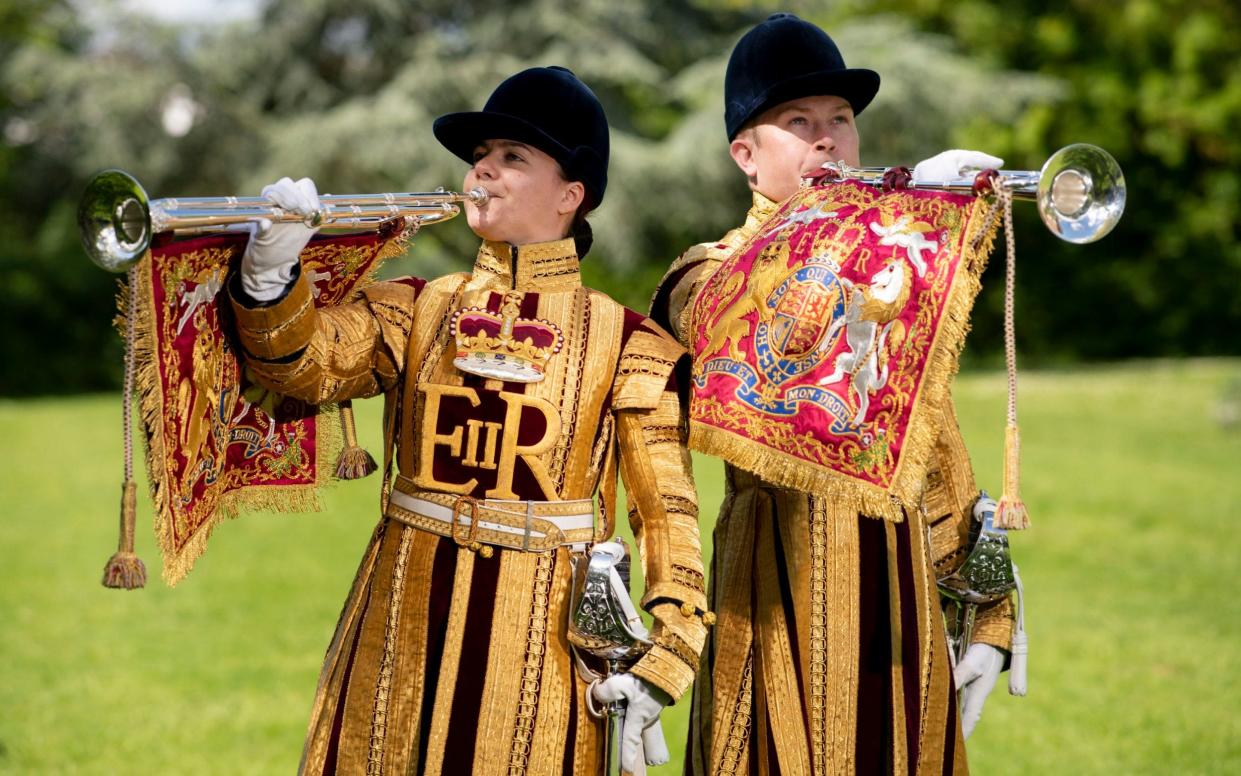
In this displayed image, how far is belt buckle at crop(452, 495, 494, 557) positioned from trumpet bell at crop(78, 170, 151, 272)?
762 millimetres

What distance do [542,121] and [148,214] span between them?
2.79ft

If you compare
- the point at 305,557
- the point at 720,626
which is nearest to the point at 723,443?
the point at 720,626

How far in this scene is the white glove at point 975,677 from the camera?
335 centimetres

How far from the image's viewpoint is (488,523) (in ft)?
9.37

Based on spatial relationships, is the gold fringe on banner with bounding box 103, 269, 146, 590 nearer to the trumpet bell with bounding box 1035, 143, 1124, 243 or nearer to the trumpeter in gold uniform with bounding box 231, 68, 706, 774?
the trumpeter in gold uniform with bounding box 231, 68, 706, 774

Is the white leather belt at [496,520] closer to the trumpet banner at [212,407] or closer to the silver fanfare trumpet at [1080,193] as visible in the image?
the trumpet banner at [212,407]

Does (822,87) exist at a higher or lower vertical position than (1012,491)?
higher

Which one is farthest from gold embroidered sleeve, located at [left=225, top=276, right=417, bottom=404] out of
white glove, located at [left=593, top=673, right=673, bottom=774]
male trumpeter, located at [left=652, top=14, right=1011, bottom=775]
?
white glove, located at [left=593, top=673, right=673, bottom=774]

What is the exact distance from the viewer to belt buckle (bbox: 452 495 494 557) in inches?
112

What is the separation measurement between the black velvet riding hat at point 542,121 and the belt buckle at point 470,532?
0.65m

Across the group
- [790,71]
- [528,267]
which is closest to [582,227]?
[528,267]

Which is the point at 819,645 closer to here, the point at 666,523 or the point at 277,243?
the point at 666,523

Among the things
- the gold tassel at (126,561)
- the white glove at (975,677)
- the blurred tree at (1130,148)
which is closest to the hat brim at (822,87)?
the white glove at (975,677)

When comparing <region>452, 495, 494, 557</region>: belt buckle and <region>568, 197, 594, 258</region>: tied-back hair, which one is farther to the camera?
<region>568, 197, 594, 258</region>: tied-back hair
